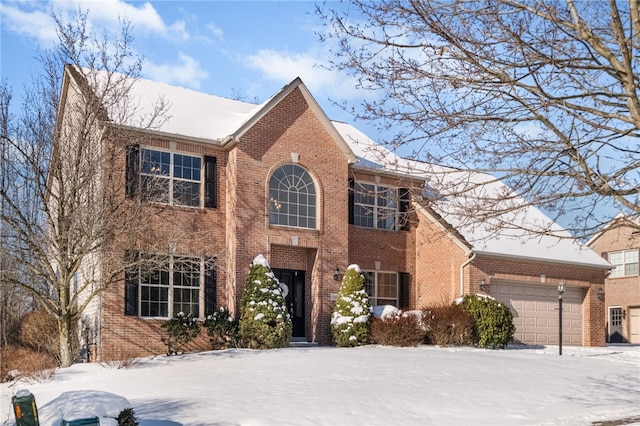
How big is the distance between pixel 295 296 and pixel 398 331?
3496 mm

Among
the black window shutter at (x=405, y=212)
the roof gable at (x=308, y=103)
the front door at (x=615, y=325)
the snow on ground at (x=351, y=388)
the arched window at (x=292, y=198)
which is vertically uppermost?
the roof gable at (x=308, y=103)

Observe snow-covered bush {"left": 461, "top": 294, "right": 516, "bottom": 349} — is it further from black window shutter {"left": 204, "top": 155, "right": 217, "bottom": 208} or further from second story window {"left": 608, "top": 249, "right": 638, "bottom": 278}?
second story window {"left": 608, "top": 249, "right": 638, "bottom": 278}

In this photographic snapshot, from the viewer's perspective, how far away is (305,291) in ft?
73.0

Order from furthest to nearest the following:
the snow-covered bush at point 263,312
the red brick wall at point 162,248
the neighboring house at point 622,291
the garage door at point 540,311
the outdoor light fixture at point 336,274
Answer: the neighboring house at point 622,291 → the garage door at point 540,311 → the outdoor light fixture at point 336,274 → the snow-covered bush at point 263,312 → the red brick wall at point 162,248

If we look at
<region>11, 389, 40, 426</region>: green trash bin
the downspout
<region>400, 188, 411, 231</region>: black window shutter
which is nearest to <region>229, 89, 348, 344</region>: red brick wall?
<region>400, 188, 411, 231</region>: black window shutter

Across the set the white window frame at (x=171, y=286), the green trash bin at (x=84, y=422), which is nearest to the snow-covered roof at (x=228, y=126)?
the white window frame at (x=171, y=286)

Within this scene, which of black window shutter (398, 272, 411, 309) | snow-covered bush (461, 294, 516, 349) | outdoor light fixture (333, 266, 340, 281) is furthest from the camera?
black window shutter (398, 272, 411, 309)

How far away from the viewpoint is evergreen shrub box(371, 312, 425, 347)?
20.5m

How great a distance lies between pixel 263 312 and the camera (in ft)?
63.7

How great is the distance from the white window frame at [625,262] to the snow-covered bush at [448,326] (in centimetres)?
1814

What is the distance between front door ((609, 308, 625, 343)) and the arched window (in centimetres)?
2182

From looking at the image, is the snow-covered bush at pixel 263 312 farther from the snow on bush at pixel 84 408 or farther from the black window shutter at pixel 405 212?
the snow on bush at pixel 84 408

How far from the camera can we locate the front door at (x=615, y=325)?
3703cm

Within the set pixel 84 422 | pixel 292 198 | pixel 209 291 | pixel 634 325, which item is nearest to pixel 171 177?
pixel 209 291
